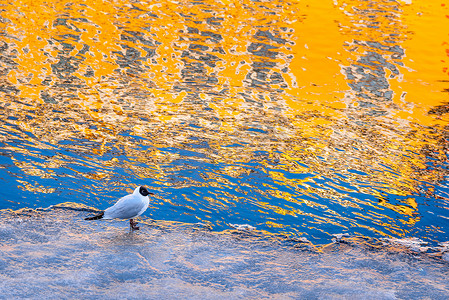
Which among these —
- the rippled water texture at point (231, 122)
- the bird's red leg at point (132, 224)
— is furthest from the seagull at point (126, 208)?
the rippled water texture at point (231, 122)

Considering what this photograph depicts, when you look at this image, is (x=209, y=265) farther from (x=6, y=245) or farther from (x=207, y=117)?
(x=207, y=117)

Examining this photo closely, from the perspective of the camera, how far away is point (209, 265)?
6.39 meters

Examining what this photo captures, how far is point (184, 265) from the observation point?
6320 millimetres

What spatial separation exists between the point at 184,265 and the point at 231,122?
5844 mm

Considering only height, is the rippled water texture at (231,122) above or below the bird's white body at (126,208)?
above

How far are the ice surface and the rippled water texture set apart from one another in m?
0.61

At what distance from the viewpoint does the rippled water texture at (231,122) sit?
27.3 ft

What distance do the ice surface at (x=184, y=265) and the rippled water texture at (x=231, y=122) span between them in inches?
23.9

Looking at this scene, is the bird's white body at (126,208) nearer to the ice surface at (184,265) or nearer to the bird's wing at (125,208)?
the bird's wing at (125,208)

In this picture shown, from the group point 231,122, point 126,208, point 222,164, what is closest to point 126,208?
point 126,208

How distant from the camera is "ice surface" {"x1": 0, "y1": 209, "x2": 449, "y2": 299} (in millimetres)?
5766

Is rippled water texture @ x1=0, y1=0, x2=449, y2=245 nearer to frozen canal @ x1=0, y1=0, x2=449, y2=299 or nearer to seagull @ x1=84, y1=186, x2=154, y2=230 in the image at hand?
frozen canal @ x1=0, y1=0, x2=449, y2=299

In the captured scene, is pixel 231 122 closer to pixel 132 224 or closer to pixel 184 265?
pixel 132 224

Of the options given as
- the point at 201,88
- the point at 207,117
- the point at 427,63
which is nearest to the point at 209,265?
the point at 207,117
